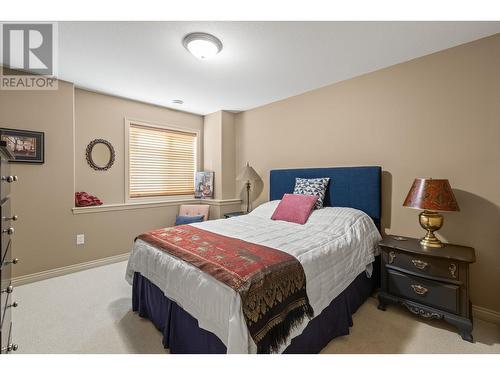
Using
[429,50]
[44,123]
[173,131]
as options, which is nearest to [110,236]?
[44,123]

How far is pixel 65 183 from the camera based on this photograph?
9.60 ft

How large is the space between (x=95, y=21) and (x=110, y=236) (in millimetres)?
2612

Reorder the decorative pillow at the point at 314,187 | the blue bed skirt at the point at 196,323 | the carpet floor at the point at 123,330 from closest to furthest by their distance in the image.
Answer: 1. the blue bed skirt at the point at 196,323
2. the carpet floor at the point at 123,330
3. the decorative pillow at the point at 314,187

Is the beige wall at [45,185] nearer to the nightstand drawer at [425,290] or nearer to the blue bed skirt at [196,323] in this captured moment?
the blue bed skirt at [196,323]

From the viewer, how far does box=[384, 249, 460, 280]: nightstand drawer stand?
1.82 metres

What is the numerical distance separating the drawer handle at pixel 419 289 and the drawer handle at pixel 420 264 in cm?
16

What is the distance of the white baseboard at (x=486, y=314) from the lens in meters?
1.96

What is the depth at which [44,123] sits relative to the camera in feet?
9.00

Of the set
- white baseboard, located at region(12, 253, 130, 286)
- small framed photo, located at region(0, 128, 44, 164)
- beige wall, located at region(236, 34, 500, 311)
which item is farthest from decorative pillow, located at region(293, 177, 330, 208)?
small framed photo, located at region(0, 128, 44, 164)

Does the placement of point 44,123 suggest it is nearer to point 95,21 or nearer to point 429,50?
point 95,21

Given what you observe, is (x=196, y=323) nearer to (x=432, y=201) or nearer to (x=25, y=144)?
(x=432, y=201)

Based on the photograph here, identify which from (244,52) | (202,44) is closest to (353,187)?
(244,52)

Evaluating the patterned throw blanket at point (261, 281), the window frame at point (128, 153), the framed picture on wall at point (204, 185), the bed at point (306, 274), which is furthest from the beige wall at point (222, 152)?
the patterned throw blanket at point (261, 281)

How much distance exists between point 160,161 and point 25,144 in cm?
172
